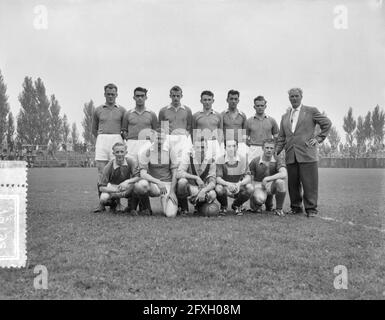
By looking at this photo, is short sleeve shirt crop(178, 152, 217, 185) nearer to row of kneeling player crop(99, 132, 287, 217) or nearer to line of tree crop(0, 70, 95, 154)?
row of kneeling player crop(99, 132, 287, 217)

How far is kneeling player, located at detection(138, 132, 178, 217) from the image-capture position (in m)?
6.91

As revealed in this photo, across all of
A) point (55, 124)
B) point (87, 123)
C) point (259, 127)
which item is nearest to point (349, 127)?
A: point (87, 123)

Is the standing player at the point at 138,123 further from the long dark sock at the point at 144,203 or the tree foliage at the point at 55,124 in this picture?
the tree foliage at the point at 55,124

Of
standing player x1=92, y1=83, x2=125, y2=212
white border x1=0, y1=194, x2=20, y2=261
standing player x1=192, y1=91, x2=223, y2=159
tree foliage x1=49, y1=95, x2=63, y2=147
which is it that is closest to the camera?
white border x1=0, y1=194, x2=20, y2=261

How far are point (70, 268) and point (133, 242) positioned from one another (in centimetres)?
104

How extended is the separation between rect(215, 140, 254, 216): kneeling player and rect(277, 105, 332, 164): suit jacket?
2.75ft

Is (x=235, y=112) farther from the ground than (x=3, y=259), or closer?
farther from the ground

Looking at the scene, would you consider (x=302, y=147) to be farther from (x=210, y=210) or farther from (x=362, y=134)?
(x=362, y=134)

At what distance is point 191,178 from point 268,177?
1.31m

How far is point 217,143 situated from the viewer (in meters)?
7.65

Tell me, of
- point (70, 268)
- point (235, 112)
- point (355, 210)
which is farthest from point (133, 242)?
point (355, 210)

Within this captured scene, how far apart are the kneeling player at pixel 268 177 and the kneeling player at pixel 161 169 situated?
144 cm

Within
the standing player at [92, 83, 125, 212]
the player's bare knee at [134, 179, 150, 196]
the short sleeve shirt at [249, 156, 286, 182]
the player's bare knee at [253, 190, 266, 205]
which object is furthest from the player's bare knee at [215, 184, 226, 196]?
the standing player at [92, 83, 125, 212]
